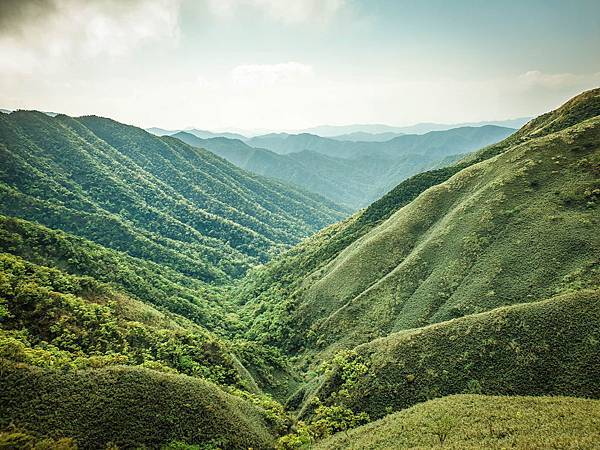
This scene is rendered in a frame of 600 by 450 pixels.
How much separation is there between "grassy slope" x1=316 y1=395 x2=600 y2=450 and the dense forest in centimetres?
26

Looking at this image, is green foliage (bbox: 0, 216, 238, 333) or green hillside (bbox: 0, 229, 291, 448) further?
green foliage (bbox: 0, 216, 238, 333)

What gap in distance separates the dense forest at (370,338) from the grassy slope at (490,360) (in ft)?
0.69

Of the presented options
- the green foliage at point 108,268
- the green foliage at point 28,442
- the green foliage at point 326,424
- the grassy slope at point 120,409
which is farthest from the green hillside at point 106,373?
the green foliage at point 326,424

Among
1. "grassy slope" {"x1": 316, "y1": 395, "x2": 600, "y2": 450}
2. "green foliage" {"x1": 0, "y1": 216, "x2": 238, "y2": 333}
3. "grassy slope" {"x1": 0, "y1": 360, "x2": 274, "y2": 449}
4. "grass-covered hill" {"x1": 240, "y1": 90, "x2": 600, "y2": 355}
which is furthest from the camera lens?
"green foliage" {"x1": 0, "y1": 216, "x2": 238, "y2": 333}

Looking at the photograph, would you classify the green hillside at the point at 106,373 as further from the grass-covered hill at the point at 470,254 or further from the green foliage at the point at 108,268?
the grass-covered hill at the point at 470,254

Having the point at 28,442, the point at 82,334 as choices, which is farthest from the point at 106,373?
the point at 82,334

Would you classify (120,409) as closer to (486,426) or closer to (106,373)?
(106,373)

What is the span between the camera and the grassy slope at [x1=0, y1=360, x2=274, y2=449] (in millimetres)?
37312

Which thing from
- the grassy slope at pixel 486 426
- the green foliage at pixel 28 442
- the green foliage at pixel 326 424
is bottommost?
the green foliage at pixel 326 424

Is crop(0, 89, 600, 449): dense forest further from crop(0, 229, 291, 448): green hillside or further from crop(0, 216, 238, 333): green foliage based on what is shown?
crop(0, 216, 238, 333): green foliage

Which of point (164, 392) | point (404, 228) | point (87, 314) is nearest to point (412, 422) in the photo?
point (164, 392)

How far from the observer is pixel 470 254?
85.0 meters

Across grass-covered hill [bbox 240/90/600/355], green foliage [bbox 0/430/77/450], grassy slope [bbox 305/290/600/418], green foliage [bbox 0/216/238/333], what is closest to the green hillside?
green foliage [bbox 0/430/77/450]

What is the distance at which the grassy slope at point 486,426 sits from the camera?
34219mm
